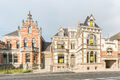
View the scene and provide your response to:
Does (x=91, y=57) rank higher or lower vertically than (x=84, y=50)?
lower

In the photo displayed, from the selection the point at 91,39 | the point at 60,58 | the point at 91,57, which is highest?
the point at 91,39

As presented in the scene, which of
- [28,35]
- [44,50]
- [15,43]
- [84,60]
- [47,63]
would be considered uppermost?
[28,35]

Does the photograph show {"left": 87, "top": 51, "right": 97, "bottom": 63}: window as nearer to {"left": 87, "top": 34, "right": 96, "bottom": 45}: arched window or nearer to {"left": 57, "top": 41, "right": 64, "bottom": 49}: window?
{"left": 87, "top": 34, "right": 96, "bottom": 45}: arched window

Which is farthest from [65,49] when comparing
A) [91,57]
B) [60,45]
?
[91,57]

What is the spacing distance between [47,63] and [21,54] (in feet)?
27.9

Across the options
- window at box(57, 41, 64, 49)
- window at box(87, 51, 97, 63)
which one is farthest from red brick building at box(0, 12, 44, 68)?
window at box(87, 51, 97, 63)

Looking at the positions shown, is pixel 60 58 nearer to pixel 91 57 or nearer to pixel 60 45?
pixel 60 45

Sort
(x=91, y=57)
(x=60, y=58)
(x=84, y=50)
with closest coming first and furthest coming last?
(x=84, y=50) < (x=91, y=57) < (x=60, y=58)

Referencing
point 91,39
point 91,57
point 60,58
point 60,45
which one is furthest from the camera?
point 60,45

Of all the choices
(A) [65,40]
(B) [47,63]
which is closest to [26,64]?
(B) [47,63]

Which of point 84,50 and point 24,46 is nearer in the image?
point 84,50

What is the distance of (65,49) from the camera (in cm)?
2664

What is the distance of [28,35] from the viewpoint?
1027 inches

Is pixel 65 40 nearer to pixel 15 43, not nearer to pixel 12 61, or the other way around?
pixel 15 43
